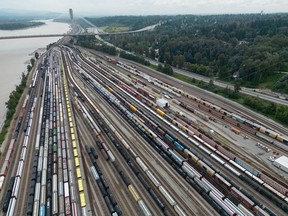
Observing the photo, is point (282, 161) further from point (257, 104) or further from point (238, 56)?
point (238, 56)

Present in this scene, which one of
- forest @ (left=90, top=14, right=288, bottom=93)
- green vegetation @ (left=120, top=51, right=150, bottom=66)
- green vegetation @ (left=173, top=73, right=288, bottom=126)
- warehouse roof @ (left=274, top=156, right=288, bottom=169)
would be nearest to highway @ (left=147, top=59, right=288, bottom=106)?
forest @ (left=90, top=14, right=288, bottom=93)

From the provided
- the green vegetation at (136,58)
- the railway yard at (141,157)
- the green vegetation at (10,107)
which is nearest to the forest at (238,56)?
the green vegetation at (136,58)

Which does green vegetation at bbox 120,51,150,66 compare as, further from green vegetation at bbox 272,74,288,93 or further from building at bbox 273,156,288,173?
building at bbox 273,156,288,173

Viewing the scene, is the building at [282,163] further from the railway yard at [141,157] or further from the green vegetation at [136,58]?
the green vegetation at [136,58]

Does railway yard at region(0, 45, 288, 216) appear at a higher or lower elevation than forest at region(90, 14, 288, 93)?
lower

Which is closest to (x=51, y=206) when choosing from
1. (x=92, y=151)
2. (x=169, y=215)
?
(x=92, y=151)

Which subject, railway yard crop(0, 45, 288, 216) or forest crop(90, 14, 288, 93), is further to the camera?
forest crop(90, 14, 288, 93)

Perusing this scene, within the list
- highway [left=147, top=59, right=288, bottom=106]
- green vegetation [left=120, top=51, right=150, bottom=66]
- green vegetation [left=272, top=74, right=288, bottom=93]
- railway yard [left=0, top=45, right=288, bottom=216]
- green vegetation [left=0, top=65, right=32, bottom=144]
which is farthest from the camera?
green vegetation [left=120, top=51, right=150, bottom=66]

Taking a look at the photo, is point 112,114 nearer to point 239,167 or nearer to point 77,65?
Result: point 239,167

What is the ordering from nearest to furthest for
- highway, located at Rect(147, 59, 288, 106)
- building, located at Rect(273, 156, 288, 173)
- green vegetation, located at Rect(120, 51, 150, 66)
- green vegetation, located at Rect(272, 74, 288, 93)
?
1. building, located at Rect(273, 156, 288, 173)
2. highway, located at Rect(147, 59, 288, 106)
3. green vegetation, located at Rect(272, 74, 288, 93)
4. green vegetation, located at Rect(120, 51, 150, 66)
